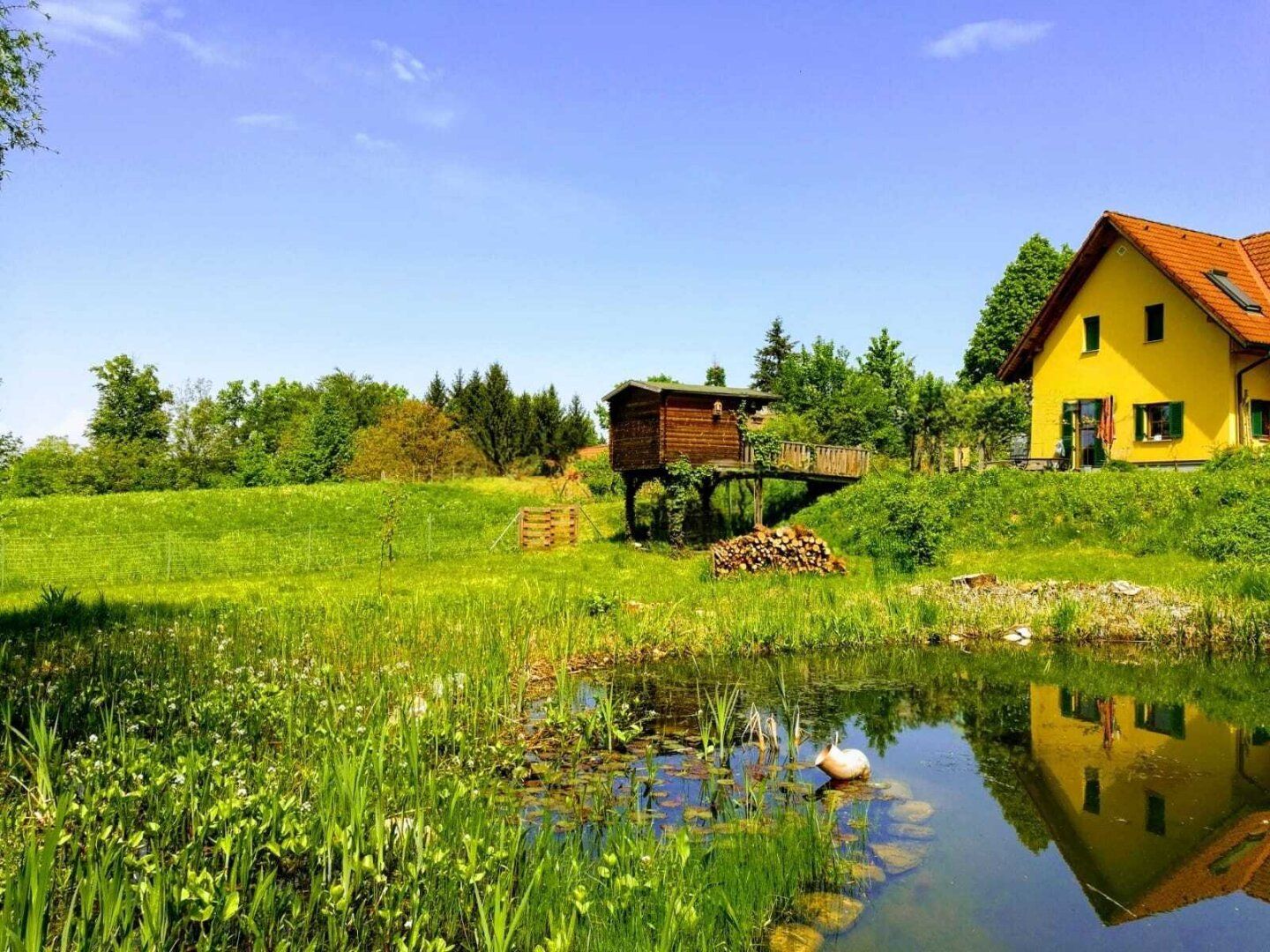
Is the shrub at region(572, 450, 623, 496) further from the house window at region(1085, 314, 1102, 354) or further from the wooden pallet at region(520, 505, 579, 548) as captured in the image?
the house window at region(1085, 314, 1102, 354)

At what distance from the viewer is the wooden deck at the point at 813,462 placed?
3080cm

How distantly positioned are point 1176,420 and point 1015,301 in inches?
929

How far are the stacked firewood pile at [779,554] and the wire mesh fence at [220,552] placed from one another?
9.10 metres

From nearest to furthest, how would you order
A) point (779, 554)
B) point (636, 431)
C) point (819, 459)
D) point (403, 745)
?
1. point (403, 745)
2. point (779, 554)
3. point (636, 431)
4. point (819, 459)

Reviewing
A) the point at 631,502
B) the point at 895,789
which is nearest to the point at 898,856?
the point at 895,789

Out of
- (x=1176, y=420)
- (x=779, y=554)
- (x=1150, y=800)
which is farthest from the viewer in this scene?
(x=1176, y=420)

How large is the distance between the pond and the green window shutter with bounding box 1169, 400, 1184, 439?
63.6 feet

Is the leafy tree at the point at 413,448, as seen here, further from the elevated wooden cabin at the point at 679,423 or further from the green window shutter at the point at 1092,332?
the green window shutter at the point at 1092,332

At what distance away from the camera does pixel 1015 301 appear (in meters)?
51.3

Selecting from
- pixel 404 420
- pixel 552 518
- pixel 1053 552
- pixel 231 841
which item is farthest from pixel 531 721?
pixel 404 420

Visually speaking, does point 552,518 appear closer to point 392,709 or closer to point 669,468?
point 669,468

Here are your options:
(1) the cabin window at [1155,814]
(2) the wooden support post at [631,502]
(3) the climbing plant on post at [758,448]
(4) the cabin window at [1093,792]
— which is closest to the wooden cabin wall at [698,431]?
(3) the climbing plant on post at [758,448]

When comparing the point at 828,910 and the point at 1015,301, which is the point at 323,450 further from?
the point at 828,910

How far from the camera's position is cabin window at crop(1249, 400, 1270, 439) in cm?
2877
